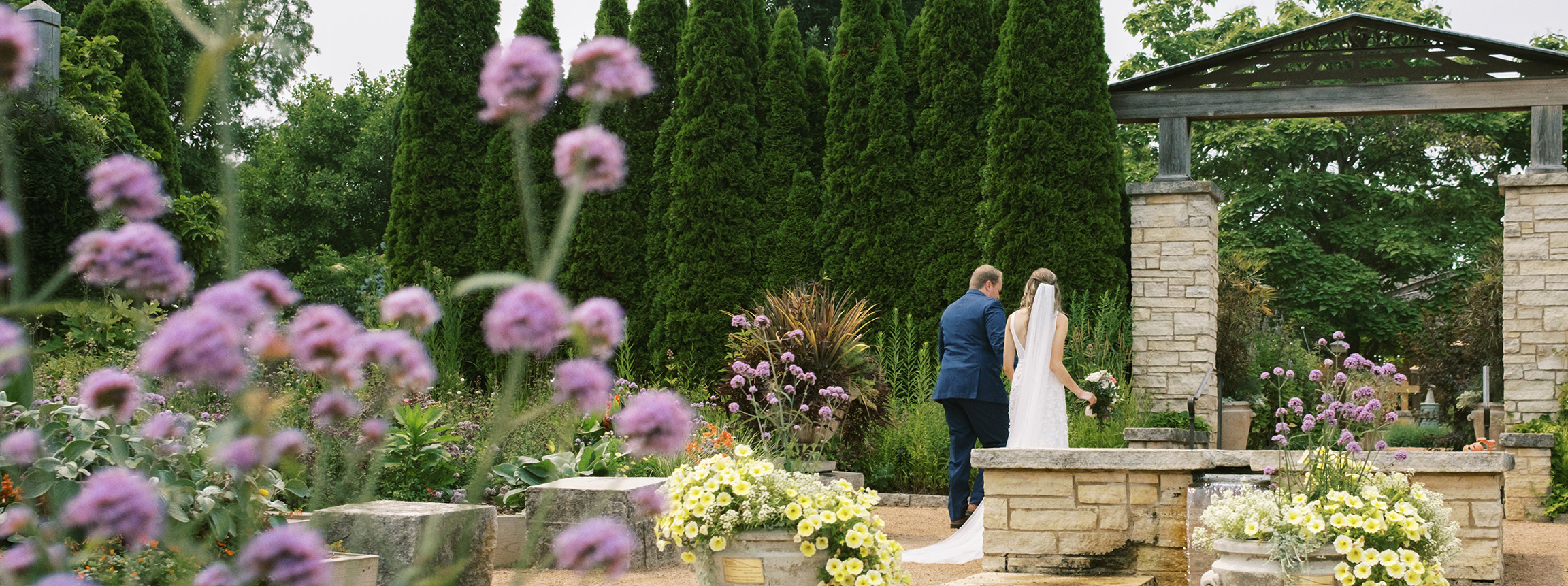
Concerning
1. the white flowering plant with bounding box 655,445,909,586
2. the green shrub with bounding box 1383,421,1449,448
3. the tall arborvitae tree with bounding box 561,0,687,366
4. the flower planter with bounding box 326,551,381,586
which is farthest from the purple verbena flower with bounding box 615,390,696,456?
the green shrub with bounding box 1383,421,1449,448

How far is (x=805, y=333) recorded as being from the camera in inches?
291

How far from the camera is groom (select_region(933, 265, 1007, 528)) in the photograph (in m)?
5.98

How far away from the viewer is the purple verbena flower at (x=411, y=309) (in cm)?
96

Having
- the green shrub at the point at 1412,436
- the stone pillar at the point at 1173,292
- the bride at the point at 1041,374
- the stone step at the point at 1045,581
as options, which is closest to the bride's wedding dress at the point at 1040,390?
the bride at the point at 1041,374

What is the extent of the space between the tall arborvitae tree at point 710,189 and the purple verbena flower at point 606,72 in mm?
9042

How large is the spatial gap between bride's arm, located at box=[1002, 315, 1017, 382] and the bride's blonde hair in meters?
0.12

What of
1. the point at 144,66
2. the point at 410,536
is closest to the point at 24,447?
the point at 410,536

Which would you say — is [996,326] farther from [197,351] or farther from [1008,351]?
[197,351]

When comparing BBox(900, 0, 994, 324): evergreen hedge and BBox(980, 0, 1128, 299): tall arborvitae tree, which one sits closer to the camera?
BBox(980, 0, 1128, 299): tall arborvitae tree

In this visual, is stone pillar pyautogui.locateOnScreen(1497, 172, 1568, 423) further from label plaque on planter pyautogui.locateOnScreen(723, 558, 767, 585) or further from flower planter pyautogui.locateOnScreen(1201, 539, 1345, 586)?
label plaque on planter pyautogui.locateOnScreen(723, 558, 767, 585)

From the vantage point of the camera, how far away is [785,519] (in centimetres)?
327

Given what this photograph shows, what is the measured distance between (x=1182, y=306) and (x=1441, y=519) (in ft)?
18.2

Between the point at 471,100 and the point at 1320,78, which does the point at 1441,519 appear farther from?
the point at 471,100

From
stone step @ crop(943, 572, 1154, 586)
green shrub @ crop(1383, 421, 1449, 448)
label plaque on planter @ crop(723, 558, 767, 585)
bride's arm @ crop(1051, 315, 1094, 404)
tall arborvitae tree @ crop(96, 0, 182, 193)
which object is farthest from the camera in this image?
green shrub @ crop(1383, 421, 1449, 448)
